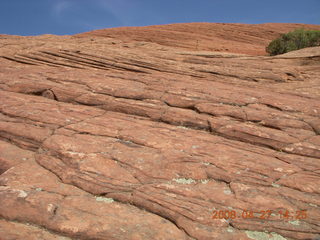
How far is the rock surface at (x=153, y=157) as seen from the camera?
445 cm

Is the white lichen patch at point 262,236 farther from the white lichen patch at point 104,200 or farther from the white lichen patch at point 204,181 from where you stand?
the white lichen patch at point 104,200

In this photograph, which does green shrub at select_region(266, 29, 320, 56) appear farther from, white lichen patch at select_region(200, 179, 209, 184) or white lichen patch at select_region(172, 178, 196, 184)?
white lichen patch at select_region(172, 178, 196, 184)

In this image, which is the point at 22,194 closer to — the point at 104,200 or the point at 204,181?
the point at 104,200

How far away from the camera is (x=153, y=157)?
20.0 ft

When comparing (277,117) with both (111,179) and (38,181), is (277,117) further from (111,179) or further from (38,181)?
(38,181)

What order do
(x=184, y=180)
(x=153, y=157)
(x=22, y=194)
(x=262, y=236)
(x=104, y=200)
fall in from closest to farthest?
(x=262, y=236), (x=22, y=194), (x=104, y=200), (x=184, y=180), (x=153, y=157)

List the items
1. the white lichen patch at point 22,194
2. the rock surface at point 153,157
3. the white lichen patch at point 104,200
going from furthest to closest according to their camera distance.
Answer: the white lichen patch at point 104,200, the white lichen patch at point 22,194, the rock surface at point 153,157

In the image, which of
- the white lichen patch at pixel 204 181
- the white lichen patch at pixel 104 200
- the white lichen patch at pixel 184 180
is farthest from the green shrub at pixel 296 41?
the white lichen patch at pixel 104 200

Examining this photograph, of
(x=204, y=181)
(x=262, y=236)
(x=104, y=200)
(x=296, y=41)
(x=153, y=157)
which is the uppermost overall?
(x=296, y=41)

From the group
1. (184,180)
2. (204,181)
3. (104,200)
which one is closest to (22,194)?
(104,200)

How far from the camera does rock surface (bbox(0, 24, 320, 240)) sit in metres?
4.45

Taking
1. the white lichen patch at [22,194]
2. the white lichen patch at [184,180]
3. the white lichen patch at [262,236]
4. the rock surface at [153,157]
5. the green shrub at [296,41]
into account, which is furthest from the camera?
the green shrub at [296,41]

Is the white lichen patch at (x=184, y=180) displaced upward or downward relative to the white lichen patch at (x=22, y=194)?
upward

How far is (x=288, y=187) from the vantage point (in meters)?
5.36
